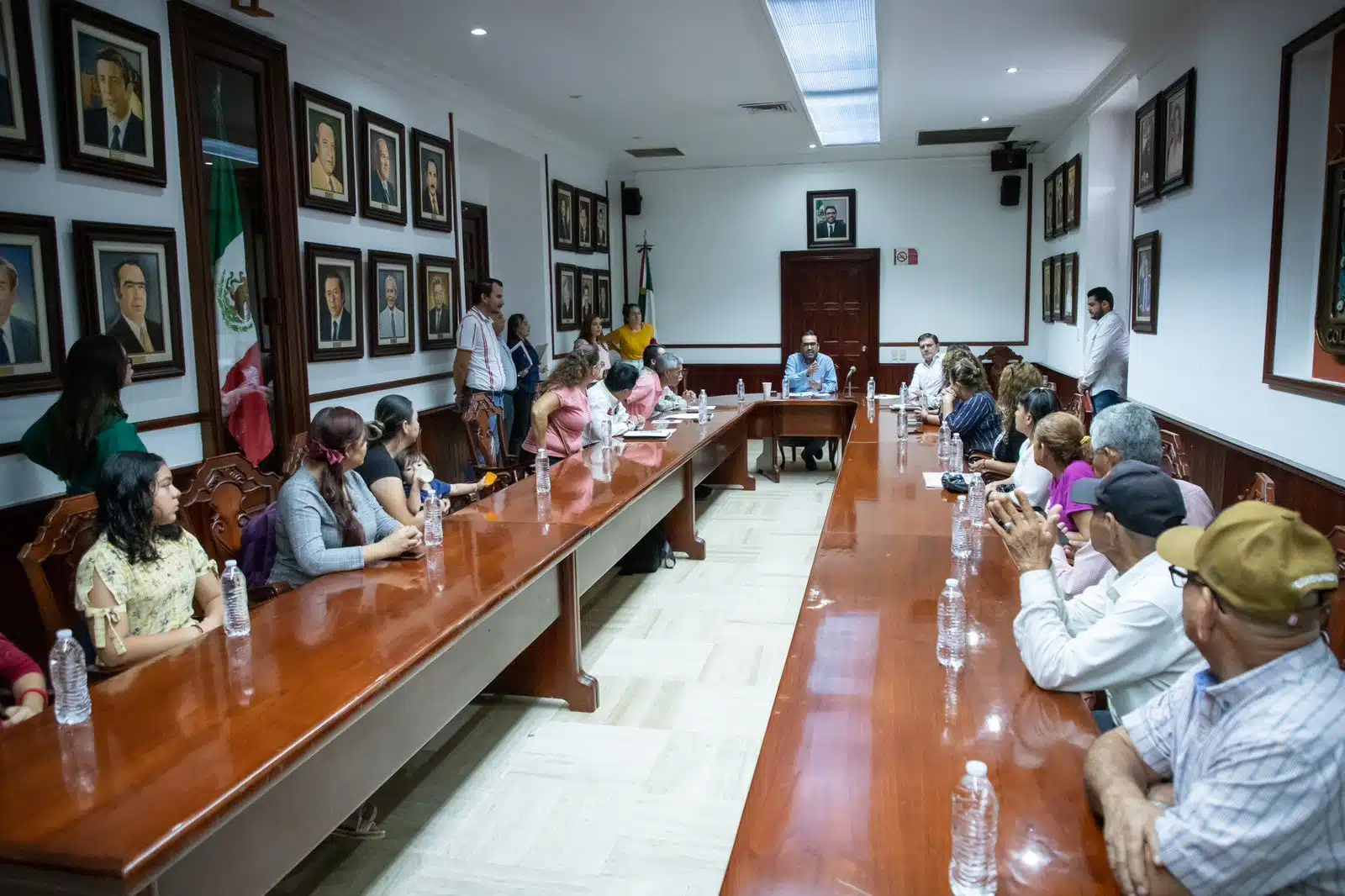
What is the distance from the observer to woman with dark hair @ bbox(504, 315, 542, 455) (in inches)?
305

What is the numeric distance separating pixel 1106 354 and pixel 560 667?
5.03 metres

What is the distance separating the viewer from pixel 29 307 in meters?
3.58

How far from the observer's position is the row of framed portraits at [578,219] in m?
8.97

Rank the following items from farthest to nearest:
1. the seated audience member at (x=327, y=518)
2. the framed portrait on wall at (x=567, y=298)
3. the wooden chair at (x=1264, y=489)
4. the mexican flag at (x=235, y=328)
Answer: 1. the framed portrait on wall at (x=567, y=298)
2. the mexican flag at (x=235, y=328)
3. the wooden chair at (x=1264, y=489)
4. the seated audience member at (x=327, y=518)

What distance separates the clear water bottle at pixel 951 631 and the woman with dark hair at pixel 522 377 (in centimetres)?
587

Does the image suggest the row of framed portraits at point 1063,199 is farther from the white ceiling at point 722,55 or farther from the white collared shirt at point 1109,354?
the white collared shirt at point 1109,354

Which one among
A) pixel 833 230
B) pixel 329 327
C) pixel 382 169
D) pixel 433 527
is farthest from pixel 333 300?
pixel 833 230

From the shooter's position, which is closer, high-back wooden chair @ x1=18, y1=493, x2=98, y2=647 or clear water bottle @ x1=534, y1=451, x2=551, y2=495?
high-back wooden chair @ x1=18, y1=493, x2=98, y2=647

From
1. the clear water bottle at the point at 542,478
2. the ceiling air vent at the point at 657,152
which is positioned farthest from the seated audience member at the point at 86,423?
the ceiling air vent at the point at 657,152

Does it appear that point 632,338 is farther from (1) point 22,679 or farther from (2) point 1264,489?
(1) point 22,679

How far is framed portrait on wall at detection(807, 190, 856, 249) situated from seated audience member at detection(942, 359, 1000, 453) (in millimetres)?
5574

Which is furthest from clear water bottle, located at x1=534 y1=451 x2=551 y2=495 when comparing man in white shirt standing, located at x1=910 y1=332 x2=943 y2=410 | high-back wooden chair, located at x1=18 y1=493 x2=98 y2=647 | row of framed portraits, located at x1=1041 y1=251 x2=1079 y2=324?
row of framed portraits, located at x1=1041 y1=251 x2=1079 y2=324

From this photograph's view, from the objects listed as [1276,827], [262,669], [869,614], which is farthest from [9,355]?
[1276,827]

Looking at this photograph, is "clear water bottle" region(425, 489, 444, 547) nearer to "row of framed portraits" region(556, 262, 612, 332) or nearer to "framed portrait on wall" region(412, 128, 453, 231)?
"framed portrait on wall" region(412, 128, 453, 231)
